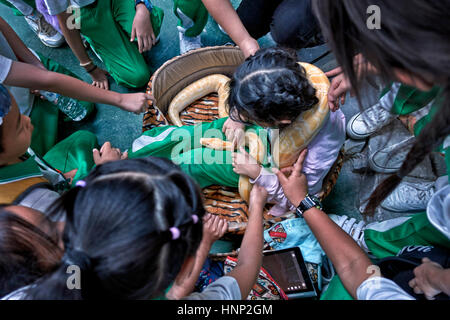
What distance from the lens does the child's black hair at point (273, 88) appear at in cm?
110

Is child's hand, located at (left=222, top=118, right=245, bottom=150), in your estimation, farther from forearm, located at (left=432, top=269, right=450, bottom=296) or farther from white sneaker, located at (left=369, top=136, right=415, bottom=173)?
forearm, located at (left=432, top=269, right=450, bottom=296)

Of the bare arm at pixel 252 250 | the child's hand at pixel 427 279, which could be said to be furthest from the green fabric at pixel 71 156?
the child's hand at pixel 427 279

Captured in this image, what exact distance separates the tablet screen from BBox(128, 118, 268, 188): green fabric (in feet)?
1.43

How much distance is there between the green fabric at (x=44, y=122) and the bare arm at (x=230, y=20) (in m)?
1.19


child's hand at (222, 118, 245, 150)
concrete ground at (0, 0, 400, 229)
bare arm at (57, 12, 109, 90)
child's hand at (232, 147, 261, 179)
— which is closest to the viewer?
child's hand at (232, 147, 261, 179)

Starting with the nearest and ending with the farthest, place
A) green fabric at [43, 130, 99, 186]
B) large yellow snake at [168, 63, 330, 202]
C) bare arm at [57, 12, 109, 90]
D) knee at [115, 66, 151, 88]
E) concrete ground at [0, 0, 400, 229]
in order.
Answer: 1. large yellow snake at [168, 63, 330, 202]
2. green fabric at [43, 130, 99, 186]
3. bare arm at [57, 12, 109, 90]
4. concrete ground at [0, 0, 400, 229]
5. knee at [115, 66, 151, 88]

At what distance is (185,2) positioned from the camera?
70.4 inches

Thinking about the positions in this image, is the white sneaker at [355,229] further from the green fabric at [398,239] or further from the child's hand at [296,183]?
the child's hand at [296,183]

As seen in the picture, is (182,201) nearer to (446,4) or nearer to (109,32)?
(446,4)

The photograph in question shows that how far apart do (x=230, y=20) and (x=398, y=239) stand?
4.32 ft

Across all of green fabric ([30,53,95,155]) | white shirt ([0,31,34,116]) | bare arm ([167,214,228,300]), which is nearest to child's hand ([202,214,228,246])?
bare arm ([167,214,228,300])

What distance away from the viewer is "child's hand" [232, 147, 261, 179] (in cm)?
135
